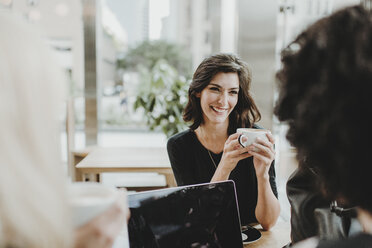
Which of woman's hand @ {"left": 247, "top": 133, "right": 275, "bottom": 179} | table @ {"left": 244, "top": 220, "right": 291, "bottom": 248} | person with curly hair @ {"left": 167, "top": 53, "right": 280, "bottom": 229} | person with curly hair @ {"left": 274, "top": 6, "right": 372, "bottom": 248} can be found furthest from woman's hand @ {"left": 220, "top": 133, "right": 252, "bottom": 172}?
person with curly hair @ {"left": 274, "top": 6, "right": 372, "bottom": 248}

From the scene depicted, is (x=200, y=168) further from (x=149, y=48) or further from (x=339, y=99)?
(x=149, y=48)

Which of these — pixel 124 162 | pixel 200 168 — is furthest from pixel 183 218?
pixel 124 162

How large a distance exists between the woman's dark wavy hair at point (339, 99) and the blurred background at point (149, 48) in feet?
6.72

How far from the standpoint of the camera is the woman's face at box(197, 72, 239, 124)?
61.1 inches

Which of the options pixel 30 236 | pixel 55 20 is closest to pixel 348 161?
pixel 30 236

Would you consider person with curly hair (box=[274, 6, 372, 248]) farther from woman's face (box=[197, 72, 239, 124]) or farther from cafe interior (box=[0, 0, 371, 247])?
cafe interior (box=[0, 0, 371, 247])

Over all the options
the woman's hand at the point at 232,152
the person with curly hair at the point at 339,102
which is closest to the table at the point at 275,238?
the woman's hand at the point at 232,152

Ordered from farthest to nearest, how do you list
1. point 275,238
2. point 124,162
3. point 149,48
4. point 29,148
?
point 149,48, point 124,162, point 275,238, point 29,148

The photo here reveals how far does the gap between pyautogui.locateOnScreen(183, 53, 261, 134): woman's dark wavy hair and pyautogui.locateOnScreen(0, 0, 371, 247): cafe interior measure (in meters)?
0.76

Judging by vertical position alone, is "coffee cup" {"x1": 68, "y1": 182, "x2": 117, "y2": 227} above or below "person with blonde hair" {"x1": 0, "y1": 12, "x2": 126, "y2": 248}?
below

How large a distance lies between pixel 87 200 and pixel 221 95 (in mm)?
1159

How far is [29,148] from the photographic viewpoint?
42cm

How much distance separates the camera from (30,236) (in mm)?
410

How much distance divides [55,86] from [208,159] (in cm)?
122
